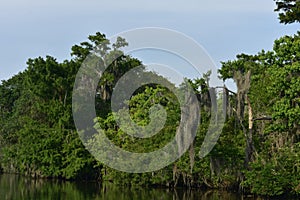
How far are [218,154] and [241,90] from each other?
3188mm

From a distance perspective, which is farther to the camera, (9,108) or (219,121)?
(9,108)

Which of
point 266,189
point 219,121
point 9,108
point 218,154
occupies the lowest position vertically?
point 266,189

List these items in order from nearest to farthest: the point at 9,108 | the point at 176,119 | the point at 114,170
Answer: the point at 176,119
the point at 114,170
the point at 9,108

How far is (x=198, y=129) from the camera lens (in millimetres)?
18484

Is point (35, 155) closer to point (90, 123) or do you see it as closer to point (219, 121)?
point (90, 123)

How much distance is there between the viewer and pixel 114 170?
22828 mm

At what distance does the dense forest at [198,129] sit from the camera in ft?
49.0

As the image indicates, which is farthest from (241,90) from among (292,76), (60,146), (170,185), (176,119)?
(60,146)

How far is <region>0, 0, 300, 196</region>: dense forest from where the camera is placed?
14.9 meters

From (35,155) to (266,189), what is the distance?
597 inches

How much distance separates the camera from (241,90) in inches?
652

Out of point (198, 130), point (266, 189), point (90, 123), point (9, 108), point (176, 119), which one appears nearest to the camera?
point (266, 189)

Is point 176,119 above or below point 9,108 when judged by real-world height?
below

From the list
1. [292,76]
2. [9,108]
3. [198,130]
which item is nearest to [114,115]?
[198,130]
